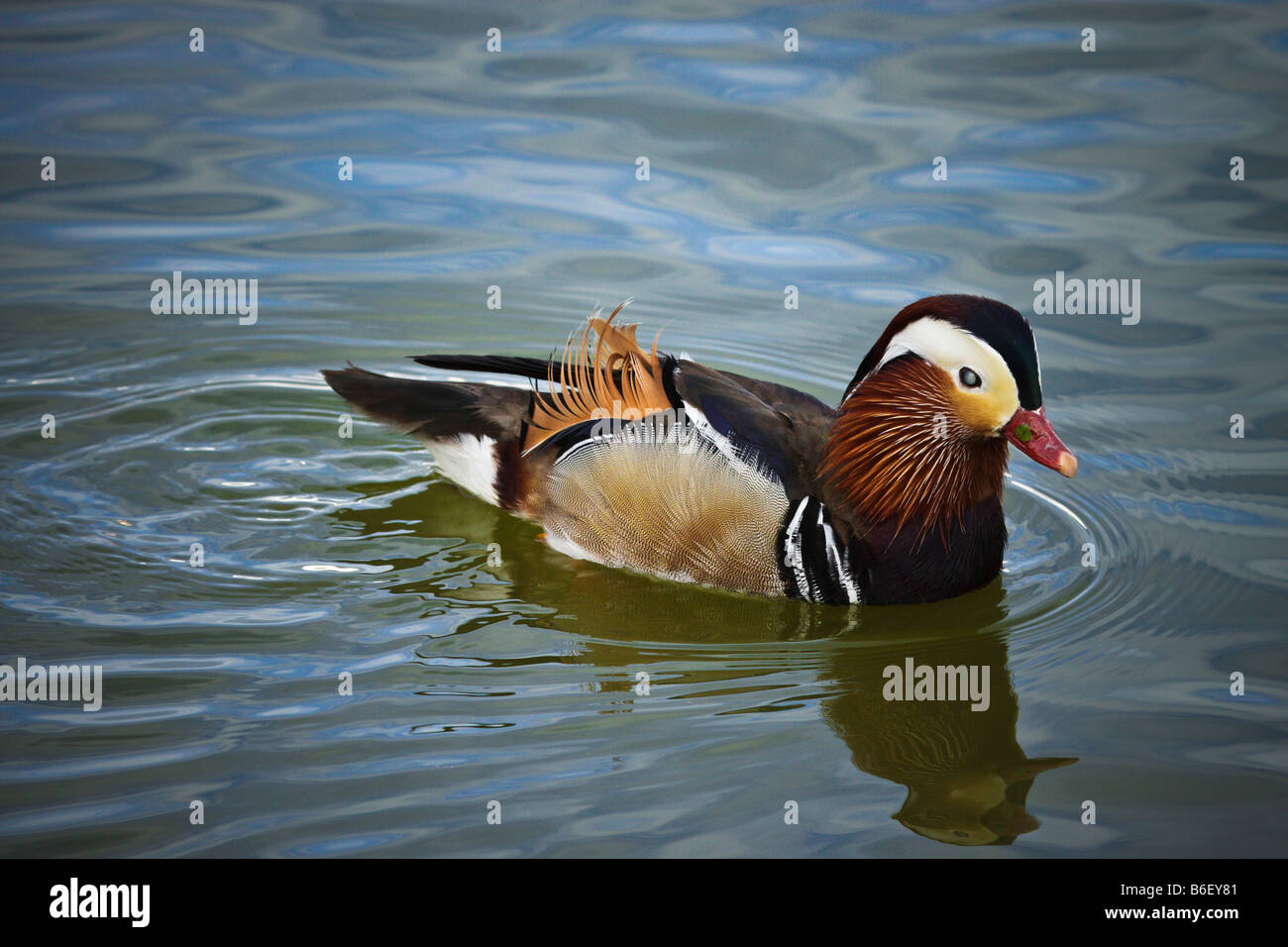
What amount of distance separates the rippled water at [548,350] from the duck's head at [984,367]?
0.83 meters

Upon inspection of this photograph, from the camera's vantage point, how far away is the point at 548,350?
8.74 m

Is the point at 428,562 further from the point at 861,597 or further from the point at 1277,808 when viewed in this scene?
the point at 1277,808

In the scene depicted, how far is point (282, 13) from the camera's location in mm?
11797

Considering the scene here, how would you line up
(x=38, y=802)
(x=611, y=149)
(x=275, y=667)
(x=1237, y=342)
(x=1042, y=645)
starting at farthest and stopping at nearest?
(x=611, y=149) < (x=1237, y=342) < (x=1042, y=645) < (x=275, y=667) < (x=38, y=802)

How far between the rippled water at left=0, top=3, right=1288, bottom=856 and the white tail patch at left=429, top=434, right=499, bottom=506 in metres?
0.13

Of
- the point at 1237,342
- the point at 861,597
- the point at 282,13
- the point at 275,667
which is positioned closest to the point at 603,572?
the point at 861,597

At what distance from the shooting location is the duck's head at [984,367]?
608cm

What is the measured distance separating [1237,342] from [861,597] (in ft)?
11.9

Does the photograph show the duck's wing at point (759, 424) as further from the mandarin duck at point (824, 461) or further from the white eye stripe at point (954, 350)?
the white eye stripe at point (954, 350)

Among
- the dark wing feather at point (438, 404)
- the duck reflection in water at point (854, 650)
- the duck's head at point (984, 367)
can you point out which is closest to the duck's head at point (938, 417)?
the duck's head at point (984, 367)

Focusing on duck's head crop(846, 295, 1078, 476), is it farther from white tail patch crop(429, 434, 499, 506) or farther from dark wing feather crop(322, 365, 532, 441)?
white tail patch crop(429, 434, 499, 506)

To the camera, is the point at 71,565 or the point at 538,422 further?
the point at 538,422

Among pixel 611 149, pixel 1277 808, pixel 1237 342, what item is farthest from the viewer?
pixel 611 149

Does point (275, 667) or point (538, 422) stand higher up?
point (538, 422)
